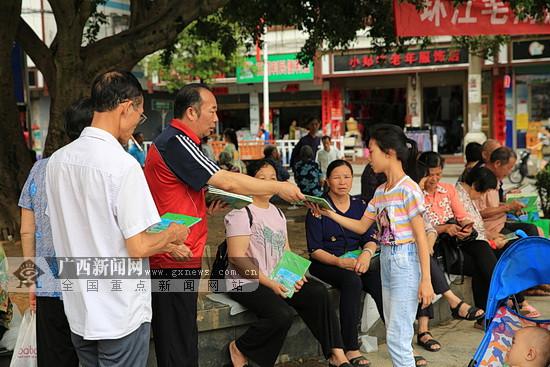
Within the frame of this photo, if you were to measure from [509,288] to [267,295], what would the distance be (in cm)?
149

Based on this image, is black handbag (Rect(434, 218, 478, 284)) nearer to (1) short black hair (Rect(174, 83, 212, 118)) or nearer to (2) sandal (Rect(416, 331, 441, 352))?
(2) sandal (Rect(416, 331, 441, 352))

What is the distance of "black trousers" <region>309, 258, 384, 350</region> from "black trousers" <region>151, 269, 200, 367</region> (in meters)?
1.50

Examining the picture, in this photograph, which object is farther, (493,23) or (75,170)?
(493,23)

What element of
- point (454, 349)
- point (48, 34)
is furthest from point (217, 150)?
point (454, 349)

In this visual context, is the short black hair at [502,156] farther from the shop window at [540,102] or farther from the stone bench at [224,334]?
the shop window at [540,102]

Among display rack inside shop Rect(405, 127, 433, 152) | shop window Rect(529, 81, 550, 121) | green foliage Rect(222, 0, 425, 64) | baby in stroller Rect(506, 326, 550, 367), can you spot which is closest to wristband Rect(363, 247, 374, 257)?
baby in stroller Rect(506, 326, 550, 367)

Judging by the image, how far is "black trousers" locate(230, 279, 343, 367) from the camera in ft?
13.7

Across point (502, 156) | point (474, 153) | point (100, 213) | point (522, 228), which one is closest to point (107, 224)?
point (100, 213)

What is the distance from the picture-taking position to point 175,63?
2180cm

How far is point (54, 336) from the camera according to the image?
10.0ft

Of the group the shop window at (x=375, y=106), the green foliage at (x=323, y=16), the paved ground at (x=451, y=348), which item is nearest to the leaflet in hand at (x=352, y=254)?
the paved ground at (x=451, y=348)

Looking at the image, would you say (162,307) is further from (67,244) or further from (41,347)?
(67,244)

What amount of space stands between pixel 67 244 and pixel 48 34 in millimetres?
20736

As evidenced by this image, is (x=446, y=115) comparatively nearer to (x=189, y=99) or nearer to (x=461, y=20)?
(x=461, y=20)
